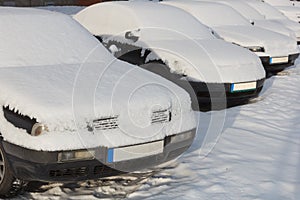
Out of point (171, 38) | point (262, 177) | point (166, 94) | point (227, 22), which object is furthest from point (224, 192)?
point (227, 22)

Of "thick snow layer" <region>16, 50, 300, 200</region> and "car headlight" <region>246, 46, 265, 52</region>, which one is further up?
"car headlight" <region>246, 46, 265, 52</region>

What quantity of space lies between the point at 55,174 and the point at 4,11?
2.22m

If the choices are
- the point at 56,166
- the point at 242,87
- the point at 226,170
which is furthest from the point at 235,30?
the point at 56,166

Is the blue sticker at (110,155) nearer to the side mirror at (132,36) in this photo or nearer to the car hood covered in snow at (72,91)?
the car hood covered in snow at (72,91)

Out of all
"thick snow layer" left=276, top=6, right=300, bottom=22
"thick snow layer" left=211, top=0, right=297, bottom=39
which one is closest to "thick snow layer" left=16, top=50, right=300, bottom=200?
"thick snow layer" left=211, top=0, right=297, bottom=39

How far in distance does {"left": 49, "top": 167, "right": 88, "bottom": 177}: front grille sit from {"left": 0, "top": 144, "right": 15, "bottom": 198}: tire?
15.9 inches

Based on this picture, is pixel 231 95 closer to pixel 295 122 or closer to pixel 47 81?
pixel 295 122

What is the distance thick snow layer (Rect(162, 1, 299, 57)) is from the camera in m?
8.07

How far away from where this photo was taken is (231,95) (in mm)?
6031

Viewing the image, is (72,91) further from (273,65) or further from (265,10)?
(265,10)

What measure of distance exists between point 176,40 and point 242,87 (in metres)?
1.27

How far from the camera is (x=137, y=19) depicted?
21.1 feet

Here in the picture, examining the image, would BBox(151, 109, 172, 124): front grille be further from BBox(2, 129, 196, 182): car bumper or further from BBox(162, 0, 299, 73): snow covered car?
BBox(162, 0, 299, 73): snow covered car

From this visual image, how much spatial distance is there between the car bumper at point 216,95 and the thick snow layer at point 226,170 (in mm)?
161
